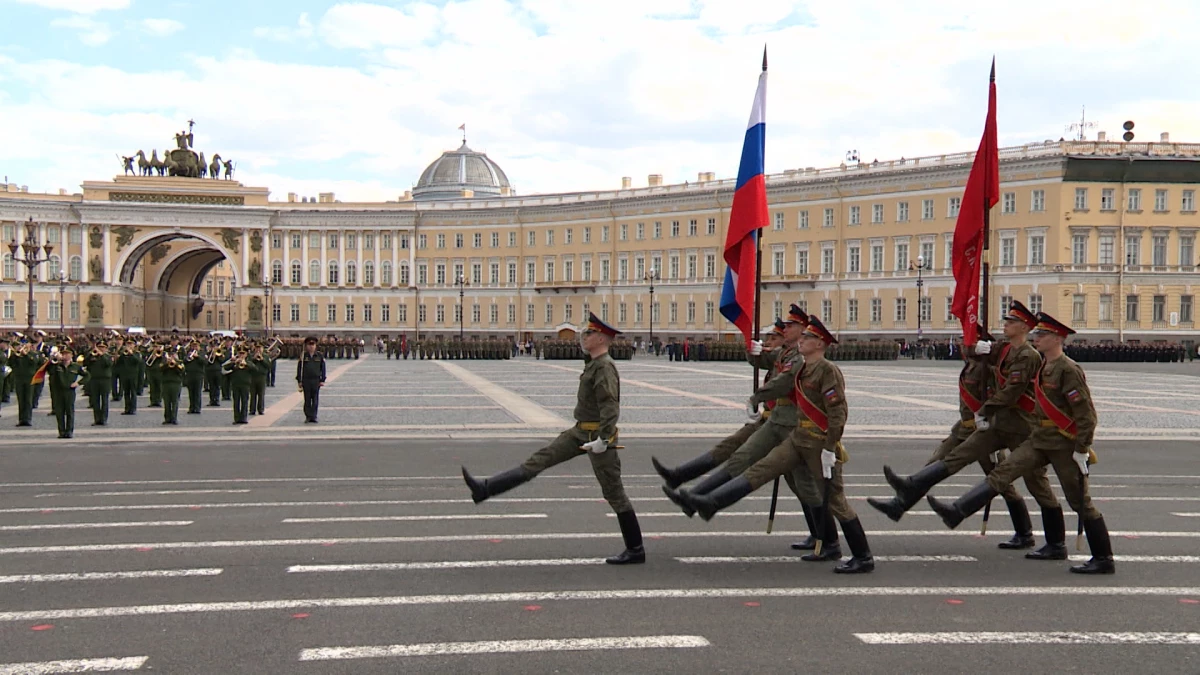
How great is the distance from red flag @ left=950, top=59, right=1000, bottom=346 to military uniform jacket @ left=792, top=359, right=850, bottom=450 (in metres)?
3.24

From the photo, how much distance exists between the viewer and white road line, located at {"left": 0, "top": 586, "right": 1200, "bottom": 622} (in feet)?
23.2

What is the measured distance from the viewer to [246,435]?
1911cm

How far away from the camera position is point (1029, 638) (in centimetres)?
666

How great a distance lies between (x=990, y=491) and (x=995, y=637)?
2.24m

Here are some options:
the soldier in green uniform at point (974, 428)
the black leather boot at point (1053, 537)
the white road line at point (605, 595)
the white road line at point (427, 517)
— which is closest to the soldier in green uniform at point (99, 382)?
the white road line at point (427, 517)

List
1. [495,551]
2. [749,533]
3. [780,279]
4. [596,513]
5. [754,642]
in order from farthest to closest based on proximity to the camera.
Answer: [780,279], [596,513], [749,533], [495,551], [754,642]

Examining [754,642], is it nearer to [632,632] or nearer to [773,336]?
[632,632]

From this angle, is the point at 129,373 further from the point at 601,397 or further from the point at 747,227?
the point at 601,397

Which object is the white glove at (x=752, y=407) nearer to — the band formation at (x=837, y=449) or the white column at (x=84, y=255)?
the band formation at (x=837, y=449)

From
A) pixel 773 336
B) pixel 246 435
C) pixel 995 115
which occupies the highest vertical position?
pixel 995 115

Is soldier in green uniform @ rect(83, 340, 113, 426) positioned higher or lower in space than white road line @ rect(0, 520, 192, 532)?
higher

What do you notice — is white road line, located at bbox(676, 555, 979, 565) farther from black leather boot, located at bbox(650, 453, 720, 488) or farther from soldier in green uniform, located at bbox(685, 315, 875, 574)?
black leather boot, located at bbox(650, 453, 720, 488)

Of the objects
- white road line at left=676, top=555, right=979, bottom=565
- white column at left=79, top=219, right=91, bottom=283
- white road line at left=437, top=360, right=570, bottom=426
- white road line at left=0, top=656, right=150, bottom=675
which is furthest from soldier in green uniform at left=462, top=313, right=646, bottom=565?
white column at left=79, top=219, right=91, bottom=283

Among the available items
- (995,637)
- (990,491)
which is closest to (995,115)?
(990,491)
